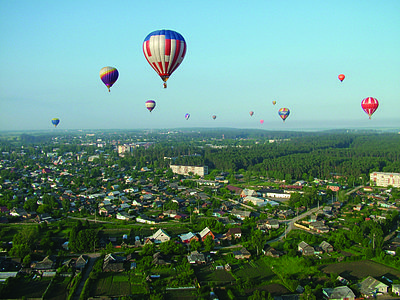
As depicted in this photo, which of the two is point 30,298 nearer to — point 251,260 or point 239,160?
point 251,260

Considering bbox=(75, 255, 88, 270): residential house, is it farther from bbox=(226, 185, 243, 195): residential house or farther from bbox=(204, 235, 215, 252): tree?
bbox=(226, 185, 243, 195): residential house

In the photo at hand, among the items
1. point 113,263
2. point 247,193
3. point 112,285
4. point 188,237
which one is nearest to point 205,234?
point 188,237

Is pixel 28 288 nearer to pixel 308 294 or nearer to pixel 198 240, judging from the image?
pixel 198 240

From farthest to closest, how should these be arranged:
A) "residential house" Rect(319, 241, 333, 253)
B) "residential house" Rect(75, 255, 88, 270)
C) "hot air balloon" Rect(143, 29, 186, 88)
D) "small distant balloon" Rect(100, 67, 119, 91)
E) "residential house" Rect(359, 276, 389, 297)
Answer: "small distant balloon" Rect(100, 67, 119, 91) → "residential house" Rect(319, 241, 333, 253) → "hot air balloon" Rect(143, 29, 186, 88) → "residential house" Rect(75, 255, 88, 270) → "residential house" Rect(359, 276, 389, 297)

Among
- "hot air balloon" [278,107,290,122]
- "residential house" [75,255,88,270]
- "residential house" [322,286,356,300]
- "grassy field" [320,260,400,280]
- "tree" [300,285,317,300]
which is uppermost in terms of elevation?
"hot air balloon" [278,107,290,122]

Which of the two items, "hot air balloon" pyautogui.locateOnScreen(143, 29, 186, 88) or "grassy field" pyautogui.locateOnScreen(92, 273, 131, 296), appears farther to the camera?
"hot air balloon" pyautogui.locateOnScreen(143, 29, 186, 88)

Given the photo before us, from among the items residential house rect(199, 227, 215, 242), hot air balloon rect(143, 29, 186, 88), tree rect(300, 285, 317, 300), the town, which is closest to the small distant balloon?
hot air balloon rect(143, 29, 186, 88)

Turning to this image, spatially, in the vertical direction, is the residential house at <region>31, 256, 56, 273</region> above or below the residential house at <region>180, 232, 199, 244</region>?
above
